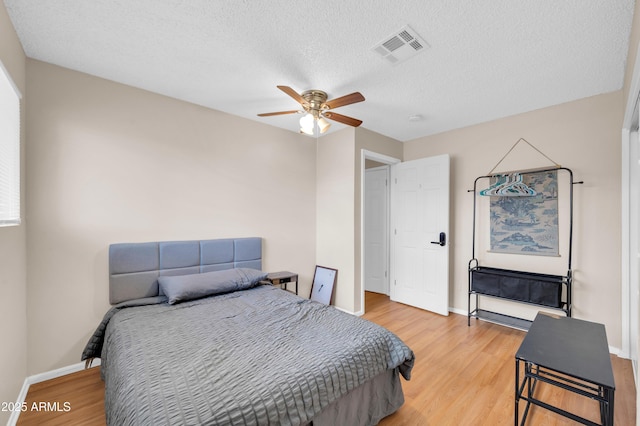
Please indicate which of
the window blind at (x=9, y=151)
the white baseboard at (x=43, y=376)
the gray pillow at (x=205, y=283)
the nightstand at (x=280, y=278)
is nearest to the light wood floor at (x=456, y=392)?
the white baseboard at (x=43, y=376)

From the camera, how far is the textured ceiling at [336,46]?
167 cm

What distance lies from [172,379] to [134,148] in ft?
7.26

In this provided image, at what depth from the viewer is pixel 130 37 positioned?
1941 mm

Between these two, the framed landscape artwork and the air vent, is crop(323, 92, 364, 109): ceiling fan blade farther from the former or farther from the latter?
the framed landscape artwork

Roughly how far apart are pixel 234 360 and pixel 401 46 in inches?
91.4

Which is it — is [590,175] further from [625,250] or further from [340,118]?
[340,118]

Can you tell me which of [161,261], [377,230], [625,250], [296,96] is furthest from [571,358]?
[377,230]

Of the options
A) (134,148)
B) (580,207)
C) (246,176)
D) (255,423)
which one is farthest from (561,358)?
(134,148)

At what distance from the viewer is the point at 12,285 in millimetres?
1832

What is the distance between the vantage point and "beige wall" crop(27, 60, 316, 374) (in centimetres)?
223

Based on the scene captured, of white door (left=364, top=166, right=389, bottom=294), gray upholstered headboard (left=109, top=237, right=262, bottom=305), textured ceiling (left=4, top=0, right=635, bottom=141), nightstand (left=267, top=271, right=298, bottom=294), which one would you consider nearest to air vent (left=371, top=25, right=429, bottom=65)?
textured ceiling (left=4, top=0, right=635, bottom=141)

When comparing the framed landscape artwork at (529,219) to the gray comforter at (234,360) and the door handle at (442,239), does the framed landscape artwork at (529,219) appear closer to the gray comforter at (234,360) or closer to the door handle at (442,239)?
the door handle at (442,239)

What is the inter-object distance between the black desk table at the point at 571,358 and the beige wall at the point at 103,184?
9.47 feet

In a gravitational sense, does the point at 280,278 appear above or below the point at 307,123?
below
